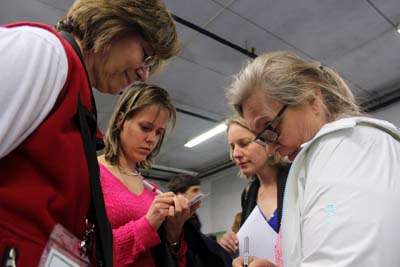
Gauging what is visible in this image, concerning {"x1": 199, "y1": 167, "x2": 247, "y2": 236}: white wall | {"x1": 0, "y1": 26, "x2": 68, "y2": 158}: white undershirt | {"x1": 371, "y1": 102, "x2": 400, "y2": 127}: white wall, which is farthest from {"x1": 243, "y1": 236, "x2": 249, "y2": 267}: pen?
{"x1": 199, "y1": 167, "x2": 247, "y2": 236}: white wall

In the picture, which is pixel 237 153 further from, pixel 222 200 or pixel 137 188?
pixel 222 200

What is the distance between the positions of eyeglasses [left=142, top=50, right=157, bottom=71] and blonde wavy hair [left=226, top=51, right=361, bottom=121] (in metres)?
0.26

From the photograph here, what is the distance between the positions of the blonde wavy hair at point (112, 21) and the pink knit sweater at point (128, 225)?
466 mm

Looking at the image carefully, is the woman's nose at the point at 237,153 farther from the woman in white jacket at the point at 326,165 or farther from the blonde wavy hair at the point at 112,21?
the blonde wavy hair at the point at 112,21

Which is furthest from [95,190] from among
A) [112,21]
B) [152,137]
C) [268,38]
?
[268,38]

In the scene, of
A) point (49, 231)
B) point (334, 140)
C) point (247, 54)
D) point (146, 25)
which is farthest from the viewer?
point (247, 54)

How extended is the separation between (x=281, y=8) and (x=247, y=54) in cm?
68

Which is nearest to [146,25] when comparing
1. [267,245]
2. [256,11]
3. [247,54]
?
[267,245]

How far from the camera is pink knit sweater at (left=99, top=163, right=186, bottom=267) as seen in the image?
995 millimetres

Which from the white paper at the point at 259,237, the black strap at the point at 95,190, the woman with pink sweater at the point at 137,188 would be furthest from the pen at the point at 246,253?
the black strap at the point at 95,190

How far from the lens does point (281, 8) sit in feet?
10.5

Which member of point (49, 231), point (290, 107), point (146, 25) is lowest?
point (49, 231)

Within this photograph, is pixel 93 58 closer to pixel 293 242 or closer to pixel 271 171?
pixel 293 242

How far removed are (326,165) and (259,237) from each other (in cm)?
70
